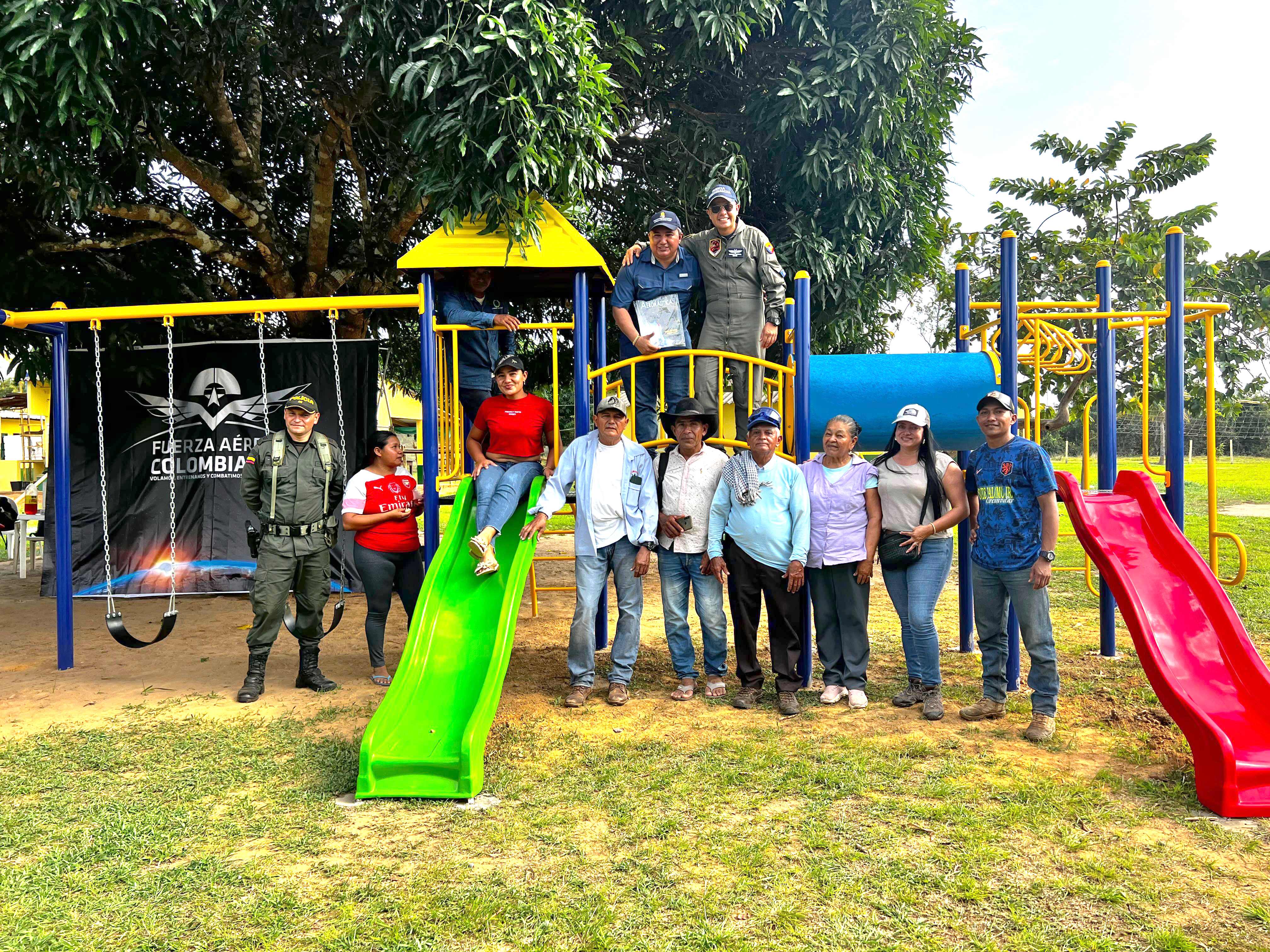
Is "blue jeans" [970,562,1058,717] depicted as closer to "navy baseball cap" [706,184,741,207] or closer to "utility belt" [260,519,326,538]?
"navy baseball cap" [706,184,741,207]

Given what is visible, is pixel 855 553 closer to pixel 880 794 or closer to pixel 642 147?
pixel 880 794

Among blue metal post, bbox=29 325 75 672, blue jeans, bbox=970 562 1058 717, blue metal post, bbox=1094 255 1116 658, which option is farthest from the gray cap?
blue metal post, bbox=29 325 75 672

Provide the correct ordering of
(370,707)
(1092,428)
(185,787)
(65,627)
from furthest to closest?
(1092,428) → (65,627) → (370,707) → (185,787)

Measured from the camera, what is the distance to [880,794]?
4418 mm

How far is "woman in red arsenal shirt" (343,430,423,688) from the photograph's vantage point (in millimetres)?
6547

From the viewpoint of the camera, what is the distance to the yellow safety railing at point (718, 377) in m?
6.29

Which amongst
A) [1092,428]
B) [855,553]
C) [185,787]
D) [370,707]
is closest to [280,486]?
[370,707]

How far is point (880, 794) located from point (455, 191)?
16.6ft

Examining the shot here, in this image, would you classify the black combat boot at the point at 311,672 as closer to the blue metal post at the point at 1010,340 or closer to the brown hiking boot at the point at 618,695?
the brown hiking boot at the point at 618,695

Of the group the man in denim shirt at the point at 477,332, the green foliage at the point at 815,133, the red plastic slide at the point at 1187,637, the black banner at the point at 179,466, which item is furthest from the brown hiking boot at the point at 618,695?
the black banner at the point at 179,466

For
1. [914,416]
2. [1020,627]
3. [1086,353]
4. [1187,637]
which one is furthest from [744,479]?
[1086,353]

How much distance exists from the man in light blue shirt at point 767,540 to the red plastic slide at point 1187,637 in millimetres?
1649

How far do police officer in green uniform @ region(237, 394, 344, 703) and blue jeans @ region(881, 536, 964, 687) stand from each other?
155 inches

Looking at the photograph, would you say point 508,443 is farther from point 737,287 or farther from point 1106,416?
point 1106,416
